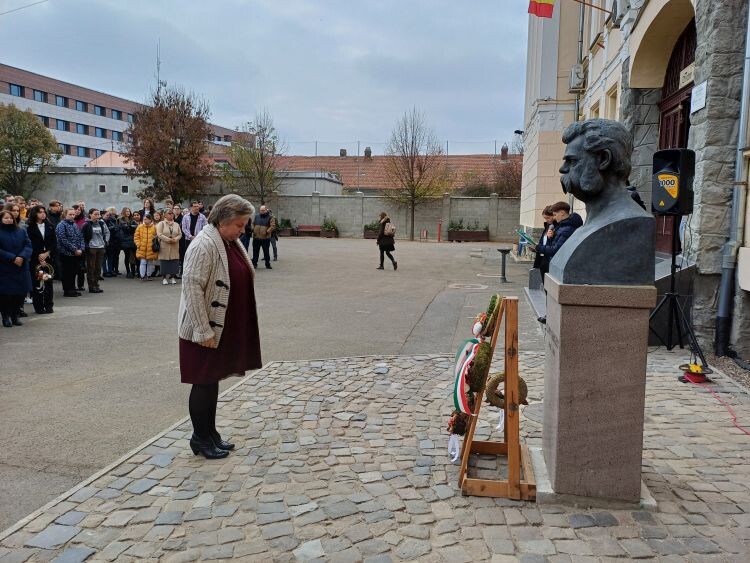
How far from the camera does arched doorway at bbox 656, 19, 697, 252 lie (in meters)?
9.43

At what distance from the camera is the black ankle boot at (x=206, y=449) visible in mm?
4250

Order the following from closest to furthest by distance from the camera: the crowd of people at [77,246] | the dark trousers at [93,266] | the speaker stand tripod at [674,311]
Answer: the speaker stand tripod at [674,311] → the crowd of people at [77,246] → the dark trousers at [93,266]

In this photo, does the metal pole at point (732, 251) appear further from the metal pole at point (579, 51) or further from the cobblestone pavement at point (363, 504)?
the metal pole at point (579, 51)

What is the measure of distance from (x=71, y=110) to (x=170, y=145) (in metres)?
48.7

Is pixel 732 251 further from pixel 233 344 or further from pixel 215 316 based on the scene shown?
pixel 215 316

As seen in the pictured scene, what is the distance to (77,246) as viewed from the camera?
1138 cm

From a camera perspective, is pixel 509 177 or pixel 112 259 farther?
pixel 509 177

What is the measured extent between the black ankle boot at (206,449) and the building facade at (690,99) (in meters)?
5.77

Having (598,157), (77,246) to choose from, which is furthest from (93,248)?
(598,157)

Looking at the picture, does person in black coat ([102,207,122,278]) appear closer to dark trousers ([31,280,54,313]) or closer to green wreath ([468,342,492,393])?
dark trousers ([31,280,54,313])

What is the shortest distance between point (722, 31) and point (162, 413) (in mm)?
7206

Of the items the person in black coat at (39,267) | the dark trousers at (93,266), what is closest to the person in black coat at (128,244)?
the dark trousers at (93,266)

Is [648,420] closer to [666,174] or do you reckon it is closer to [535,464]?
[535,464]

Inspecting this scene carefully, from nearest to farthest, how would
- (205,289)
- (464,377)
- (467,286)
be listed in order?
(464,377), (205,289), (467,286)
